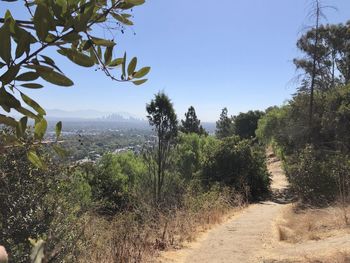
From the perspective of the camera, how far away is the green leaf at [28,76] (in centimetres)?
115

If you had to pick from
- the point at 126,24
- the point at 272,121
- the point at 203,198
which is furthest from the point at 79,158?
the point at 272,121

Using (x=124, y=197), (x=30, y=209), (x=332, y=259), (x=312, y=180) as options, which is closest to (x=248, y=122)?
(x=124, y=197)

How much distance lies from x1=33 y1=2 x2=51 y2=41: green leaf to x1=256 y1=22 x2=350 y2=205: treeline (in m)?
10.6

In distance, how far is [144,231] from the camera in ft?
32.1

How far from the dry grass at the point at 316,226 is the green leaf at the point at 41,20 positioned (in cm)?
886

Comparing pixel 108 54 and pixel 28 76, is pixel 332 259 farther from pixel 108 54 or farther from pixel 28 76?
pixel 28 76

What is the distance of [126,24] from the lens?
5.72 ft

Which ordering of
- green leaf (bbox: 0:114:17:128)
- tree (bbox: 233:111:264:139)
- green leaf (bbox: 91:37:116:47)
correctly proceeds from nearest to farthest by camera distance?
green leaf (bbox: 0:114:17:128)
green leaf (bbox: 91:37:116:47)
tree (bbox: 233:111:264:139)

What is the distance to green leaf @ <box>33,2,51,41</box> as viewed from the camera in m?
1.10

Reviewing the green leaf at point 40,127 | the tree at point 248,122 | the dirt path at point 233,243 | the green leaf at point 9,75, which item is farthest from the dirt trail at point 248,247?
the tree at point 248,122

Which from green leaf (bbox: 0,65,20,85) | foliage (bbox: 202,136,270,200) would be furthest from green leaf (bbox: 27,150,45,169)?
foliage (bbox: 202,136,270,200)

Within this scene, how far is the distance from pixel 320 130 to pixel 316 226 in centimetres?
1489

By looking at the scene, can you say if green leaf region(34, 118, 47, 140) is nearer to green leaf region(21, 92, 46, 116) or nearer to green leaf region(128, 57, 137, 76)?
green leaf region(21, 92, 46, 116)

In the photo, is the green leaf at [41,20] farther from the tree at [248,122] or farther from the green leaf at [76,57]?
the tree at [248,122]
